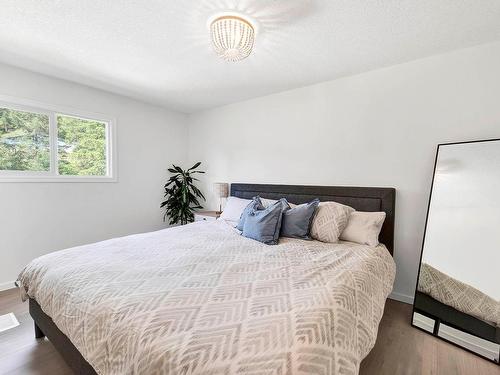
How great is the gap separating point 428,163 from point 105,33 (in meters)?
3.00

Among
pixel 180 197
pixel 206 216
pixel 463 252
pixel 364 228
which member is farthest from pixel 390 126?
pixel 180 197

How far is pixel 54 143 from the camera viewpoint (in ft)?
9.68

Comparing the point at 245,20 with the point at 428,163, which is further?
the point at 428,163

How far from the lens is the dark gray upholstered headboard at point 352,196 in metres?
2.45

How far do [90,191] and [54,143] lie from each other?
0.69 m

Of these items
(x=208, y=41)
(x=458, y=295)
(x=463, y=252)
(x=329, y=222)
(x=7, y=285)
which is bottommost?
(x=7, y=285)

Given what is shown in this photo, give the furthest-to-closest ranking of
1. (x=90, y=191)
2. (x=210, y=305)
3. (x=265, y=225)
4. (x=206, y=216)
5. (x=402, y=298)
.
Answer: (x=206, y=216)
(x=90, y=191)
(x=402, y=298)
(x=265, y=225)
(x=210, y=305)

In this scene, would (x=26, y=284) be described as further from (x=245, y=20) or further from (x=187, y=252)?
(x=245, y=20)

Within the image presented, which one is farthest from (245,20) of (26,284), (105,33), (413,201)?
(26,284)

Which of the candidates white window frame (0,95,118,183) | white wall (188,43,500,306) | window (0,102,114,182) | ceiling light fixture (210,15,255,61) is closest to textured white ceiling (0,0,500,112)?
ceiling light fixture (210,15,255,61)

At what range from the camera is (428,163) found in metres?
2.28

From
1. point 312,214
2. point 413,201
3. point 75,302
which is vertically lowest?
point 75,302

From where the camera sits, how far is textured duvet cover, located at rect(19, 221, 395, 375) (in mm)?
845

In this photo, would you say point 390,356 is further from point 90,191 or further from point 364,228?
point 90,191
